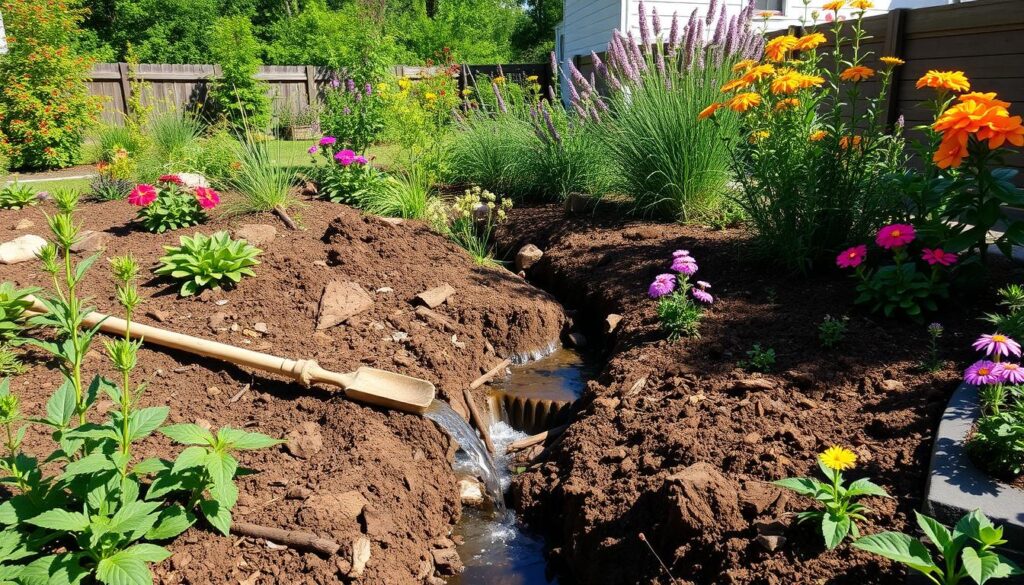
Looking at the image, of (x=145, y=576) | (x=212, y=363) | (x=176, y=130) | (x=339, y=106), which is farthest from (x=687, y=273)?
(x=176, y=130)

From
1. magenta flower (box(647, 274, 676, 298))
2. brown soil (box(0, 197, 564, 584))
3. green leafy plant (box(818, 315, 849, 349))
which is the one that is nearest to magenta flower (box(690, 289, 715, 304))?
magenta flower (box(647, 274, 676, 298))

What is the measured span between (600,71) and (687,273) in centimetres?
329

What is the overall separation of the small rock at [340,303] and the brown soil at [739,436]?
1467 mm

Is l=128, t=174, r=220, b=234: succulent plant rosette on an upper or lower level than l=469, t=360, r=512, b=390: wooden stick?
upper

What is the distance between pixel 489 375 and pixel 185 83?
1353 cm

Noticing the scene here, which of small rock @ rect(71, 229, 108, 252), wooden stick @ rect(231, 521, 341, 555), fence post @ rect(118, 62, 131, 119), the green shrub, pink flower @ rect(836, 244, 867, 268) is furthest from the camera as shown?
fence post @ rect(118, 62, 131, 119)

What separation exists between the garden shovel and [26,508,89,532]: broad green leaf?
131cm

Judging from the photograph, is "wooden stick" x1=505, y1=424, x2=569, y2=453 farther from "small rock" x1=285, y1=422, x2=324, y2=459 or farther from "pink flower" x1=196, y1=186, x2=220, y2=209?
"pink flower" x1=196, y1=186, x2=220, y2=209

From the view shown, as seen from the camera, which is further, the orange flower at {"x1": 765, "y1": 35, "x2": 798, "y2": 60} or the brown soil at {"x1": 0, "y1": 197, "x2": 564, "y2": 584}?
the orange flower at {"x1": 765, "y1": 35, "x2": 798, "y2": 60}

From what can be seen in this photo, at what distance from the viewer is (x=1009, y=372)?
2.31 m

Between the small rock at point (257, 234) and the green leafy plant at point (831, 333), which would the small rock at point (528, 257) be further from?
the green leafy plant at point (831, 333)

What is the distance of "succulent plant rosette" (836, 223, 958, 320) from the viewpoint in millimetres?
3242

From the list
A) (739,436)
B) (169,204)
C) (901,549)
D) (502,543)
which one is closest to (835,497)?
(901,549)

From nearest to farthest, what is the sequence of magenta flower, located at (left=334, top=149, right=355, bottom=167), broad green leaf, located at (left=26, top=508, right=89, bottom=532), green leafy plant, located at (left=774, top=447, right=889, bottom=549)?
broad green leaf, located at (left=26, top=508, right=89, bottom=532) < green leafy plant, located at (left=774, top=447, right=889, bottom=549) < magenta flower, located at (left=334, top=149, right=355, bottom=167)
